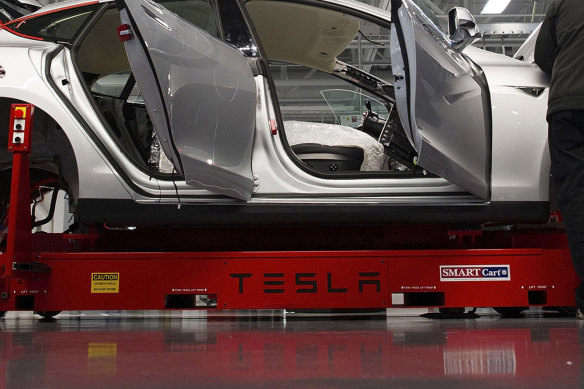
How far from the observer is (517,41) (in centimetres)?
1178

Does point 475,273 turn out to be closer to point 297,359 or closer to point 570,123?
point 570,123

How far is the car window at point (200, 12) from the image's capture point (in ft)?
10.2

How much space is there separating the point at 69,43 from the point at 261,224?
1425 mm

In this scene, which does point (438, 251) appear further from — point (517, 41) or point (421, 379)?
point (517, 41)

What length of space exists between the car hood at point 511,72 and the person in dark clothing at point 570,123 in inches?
7.6

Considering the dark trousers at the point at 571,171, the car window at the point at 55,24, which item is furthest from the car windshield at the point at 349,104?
the car window at the point at 55,24

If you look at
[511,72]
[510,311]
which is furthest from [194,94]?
[510,311]

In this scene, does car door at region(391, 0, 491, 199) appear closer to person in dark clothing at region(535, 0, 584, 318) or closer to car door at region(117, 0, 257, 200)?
person in dark clothing at region(535, 0, 584, 318)

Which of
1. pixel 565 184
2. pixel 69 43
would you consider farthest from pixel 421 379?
pixel 69 43

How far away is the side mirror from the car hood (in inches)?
16.8

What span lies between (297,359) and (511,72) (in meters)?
2.04

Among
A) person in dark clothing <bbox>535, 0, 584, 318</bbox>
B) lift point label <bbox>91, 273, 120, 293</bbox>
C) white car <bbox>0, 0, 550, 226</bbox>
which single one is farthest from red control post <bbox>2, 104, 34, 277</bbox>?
person in dark clothing <bbox>535, 0, 584, 318</bbox>

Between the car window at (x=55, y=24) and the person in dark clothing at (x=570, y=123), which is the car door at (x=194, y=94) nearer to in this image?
the car window at (x=55, y=24)

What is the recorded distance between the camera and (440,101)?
2.63m
